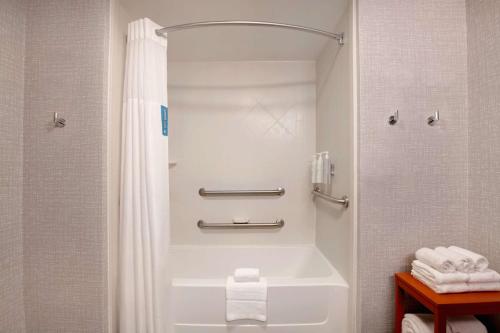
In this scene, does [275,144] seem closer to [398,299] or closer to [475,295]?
[398,299]

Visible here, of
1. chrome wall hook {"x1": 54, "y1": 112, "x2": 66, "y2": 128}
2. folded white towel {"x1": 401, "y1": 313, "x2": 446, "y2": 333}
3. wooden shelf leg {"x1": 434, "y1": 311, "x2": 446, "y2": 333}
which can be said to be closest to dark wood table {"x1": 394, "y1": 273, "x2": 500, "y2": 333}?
wooden shelf leg {"x1": 434, "y1": 311, "x2": 446, "y2": 333}

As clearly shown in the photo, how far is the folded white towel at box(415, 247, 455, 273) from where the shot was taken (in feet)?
3.27

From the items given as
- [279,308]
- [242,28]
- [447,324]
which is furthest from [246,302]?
[242,28]

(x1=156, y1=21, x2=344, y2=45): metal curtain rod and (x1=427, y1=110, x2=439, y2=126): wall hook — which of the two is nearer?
(x1=427, y1=110, x2=439, y2=126): wall hook

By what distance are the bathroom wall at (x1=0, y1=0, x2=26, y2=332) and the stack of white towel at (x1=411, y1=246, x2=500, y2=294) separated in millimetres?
1931

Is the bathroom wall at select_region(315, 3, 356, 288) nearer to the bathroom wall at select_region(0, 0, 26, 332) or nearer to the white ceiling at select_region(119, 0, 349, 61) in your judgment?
the white ceiling at select_region(119, 0, 349, 61)

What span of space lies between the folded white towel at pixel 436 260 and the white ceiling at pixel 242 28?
1.38 m

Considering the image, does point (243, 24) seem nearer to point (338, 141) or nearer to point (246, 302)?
point (338, 141)

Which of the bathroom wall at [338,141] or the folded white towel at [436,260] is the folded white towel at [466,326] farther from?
the bathroom wall at [338,141]

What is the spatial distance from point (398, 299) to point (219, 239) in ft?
4.54

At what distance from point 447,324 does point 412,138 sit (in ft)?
2.70

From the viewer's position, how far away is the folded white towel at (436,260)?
1.00 meters

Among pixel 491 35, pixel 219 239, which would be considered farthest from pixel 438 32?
pixel 219 239

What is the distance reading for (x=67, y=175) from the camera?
1210 mm
